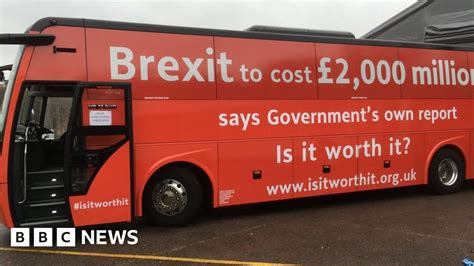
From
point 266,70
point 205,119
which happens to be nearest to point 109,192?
point 205,119

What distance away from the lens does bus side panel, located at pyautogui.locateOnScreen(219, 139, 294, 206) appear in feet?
23.0

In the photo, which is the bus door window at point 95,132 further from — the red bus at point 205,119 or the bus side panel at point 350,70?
the bus side panel at point 350,70

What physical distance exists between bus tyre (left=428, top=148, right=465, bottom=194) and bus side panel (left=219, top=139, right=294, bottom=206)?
3.34m

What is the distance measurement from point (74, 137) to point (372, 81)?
5213 millimetres

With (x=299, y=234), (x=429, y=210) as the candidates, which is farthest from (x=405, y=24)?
(x=299, y=234)

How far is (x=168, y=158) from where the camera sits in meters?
6.56

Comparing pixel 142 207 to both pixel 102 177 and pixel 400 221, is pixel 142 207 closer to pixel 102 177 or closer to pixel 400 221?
pixel 102 177

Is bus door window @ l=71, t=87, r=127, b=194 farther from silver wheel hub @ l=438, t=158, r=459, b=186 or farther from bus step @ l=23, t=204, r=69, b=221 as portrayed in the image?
silver wheel hub @ l=438, t=158, r=459, b=186

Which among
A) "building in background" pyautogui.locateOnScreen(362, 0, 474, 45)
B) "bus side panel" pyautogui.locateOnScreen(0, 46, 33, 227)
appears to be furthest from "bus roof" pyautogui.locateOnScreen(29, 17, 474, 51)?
"building in background" pyautogui.locateOnScreen(362, 0, 474, 45)

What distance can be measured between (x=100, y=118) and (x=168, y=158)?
1.12 m

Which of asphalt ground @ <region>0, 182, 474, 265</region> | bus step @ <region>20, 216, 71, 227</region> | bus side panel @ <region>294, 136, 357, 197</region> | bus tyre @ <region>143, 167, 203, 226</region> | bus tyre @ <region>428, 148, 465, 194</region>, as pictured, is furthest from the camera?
bus tyre @ <region>428, 148, 465, 194</region>

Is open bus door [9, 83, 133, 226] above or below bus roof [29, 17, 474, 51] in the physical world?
below

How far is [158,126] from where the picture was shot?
6508mm

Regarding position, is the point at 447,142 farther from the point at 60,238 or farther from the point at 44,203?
the point at 44,203
